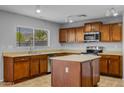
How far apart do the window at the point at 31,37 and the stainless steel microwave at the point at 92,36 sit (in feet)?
5.91

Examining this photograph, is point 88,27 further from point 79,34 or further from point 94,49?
point 94,49

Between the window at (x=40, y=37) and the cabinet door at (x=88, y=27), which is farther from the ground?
the cabinet door at (x=88, y=27)

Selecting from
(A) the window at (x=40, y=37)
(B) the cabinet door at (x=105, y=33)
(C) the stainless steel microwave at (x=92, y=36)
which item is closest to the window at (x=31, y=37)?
(A) the window at (x=40, y=37)

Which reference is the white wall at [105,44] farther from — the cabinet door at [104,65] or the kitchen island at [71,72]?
the kitchen island at [71,72]

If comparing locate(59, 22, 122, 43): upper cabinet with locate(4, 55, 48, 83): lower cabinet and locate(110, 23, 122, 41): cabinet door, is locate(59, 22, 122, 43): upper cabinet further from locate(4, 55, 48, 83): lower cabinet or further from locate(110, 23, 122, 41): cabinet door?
locate(4, 55, 48, 83): lower cabinet

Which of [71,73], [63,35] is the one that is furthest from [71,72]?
[63,35]

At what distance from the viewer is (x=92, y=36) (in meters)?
5.86

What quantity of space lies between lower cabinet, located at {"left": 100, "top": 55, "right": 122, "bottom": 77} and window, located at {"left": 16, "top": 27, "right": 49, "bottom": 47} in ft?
8.78

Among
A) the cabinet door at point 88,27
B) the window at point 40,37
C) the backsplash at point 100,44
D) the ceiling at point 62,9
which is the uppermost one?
the ceiling at point 62,9

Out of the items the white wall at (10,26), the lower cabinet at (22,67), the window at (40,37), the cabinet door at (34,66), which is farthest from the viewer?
the window at (40,37)

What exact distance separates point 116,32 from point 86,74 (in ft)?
9.05

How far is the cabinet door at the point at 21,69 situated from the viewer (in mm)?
4367

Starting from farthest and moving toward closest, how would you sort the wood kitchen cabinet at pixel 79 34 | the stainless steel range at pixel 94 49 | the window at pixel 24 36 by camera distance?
the wood kitchen cabinet at pixel 79 34
the stainless steel range at pixel 94 49
the window at pixel 24 36

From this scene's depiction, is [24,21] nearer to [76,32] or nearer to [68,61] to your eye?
[76,32]
